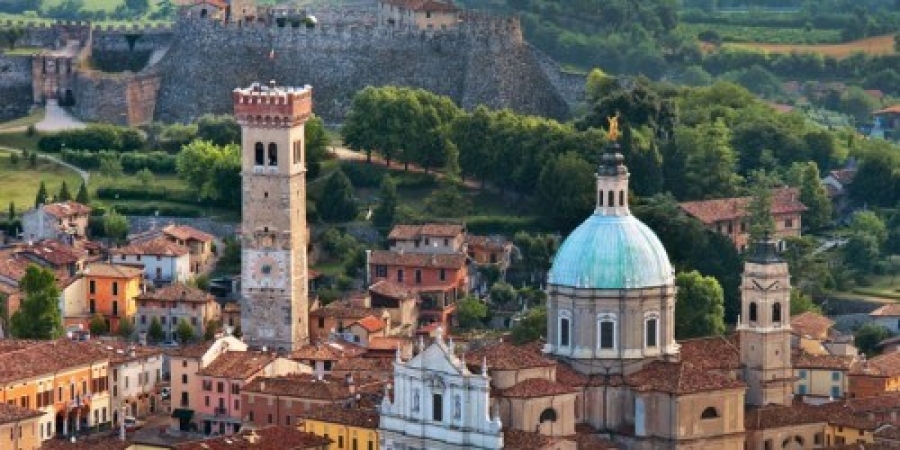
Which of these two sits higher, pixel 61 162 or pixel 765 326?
pixel 61 162

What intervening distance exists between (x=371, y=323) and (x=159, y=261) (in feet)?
24.8

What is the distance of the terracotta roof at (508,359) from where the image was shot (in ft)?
226

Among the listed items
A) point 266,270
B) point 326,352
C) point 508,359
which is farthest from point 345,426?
point 266,270

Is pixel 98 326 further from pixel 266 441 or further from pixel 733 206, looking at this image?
pixel 733 206

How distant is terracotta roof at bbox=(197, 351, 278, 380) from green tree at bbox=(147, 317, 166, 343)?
219 inches

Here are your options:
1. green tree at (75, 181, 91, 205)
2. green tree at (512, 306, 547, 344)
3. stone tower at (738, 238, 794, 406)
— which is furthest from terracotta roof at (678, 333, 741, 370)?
green tree at (75, 181, 91, 205)

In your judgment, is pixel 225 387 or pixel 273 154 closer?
pixel 225 387

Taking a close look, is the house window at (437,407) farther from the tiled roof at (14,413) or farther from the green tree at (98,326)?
the green tree at (98,326)

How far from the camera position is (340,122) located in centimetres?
10294

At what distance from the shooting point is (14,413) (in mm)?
74688

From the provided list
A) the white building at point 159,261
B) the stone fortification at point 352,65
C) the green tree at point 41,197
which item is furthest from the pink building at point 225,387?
the stone fortification at point 352,65

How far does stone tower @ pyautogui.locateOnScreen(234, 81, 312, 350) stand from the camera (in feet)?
272

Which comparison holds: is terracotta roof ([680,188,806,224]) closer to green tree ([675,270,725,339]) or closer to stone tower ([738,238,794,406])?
green tree ([675,270,725,339])

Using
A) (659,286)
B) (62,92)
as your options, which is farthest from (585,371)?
(62,92)
